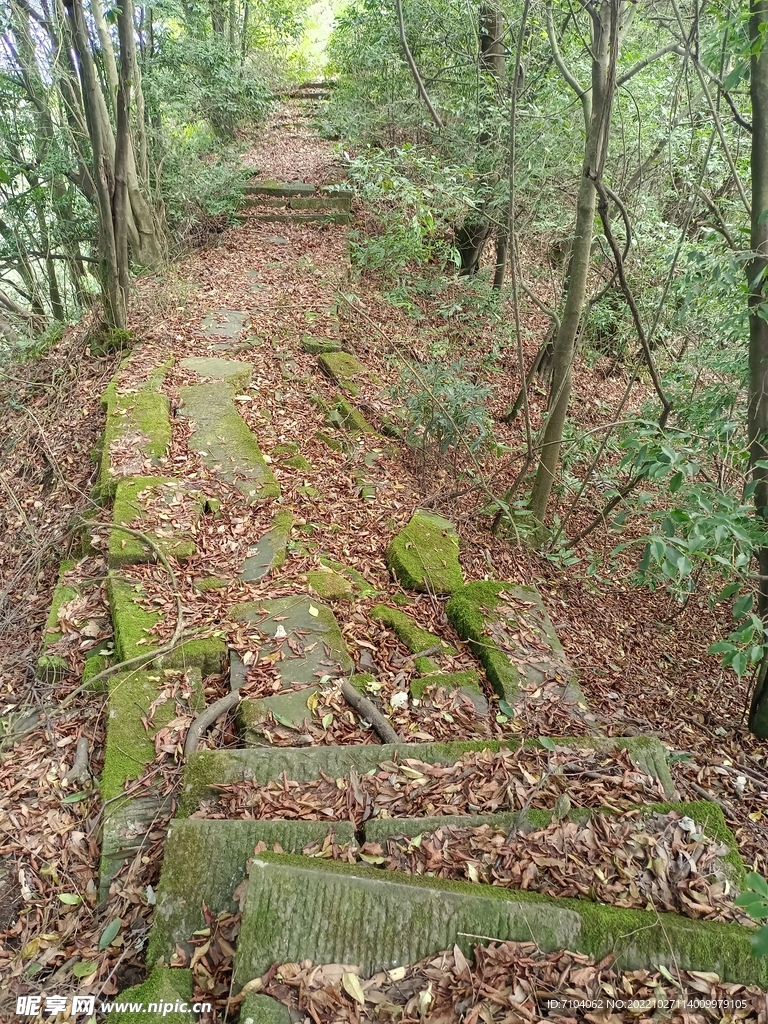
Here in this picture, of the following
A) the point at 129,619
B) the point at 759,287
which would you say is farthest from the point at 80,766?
the point at 759,287

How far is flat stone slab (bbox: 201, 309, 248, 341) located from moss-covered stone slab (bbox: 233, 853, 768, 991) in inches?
254

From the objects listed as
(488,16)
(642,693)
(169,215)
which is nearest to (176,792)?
(642,693)

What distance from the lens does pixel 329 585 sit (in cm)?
402

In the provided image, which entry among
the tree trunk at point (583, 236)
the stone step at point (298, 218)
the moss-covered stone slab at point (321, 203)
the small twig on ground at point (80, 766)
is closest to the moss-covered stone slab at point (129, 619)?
the small twig on ground at point (80, 766)

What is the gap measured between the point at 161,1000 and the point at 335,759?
40.7 inches

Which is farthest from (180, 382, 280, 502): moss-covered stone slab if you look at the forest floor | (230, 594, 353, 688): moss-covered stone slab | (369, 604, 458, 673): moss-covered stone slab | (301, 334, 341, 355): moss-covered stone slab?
(301, 334, 341, 355): moss-covered stone slab

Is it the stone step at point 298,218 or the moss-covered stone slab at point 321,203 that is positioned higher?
the moss-covered stone slab at point 321,203

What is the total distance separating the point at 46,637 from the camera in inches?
140

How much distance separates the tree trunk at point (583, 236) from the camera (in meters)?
4.19

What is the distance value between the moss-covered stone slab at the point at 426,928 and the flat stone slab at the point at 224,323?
6448 mm

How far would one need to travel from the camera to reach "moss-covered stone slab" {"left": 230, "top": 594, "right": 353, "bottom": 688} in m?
3.33

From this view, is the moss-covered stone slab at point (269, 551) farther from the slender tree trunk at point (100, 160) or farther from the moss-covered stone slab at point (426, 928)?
the slender tree trunk at point (100, 160)

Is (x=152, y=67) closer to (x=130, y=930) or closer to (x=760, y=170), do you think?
(x=760, y=170)

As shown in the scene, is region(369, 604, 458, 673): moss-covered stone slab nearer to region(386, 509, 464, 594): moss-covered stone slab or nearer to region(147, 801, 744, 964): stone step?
region(386, 509, 464, 594): moss-covered stone slab
